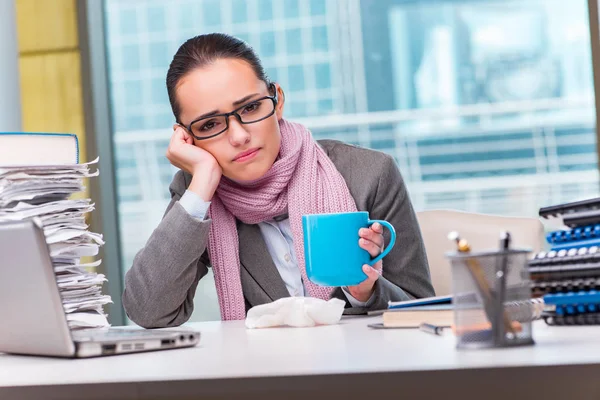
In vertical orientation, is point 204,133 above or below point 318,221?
above

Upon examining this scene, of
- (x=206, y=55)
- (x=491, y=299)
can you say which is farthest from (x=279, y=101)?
(x=491, y=299)

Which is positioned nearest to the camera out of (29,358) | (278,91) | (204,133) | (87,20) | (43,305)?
(43,305)

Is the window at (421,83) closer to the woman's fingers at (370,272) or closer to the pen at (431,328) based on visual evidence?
the woman's fingers at (370,272)

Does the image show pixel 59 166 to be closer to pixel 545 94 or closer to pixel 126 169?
pixel 126 169

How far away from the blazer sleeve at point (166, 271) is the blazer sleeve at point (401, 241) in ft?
0.93

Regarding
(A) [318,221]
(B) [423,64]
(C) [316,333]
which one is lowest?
(C) [316,333]

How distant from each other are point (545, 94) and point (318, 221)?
15.7ft

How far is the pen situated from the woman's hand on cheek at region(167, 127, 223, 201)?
71 cm

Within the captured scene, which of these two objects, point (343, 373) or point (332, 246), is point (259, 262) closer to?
point (332, 246)

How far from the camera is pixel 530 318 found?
0.77 meters

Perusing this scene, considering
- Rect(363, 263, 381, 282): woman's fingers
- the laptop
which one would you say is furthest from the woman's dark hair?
the laptop

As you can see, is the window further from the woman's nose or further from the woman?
the woman's nose

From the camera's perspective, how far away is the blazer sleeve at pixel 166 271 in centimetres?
152

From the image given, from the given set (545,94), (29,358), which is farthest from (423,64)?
(29,358)
